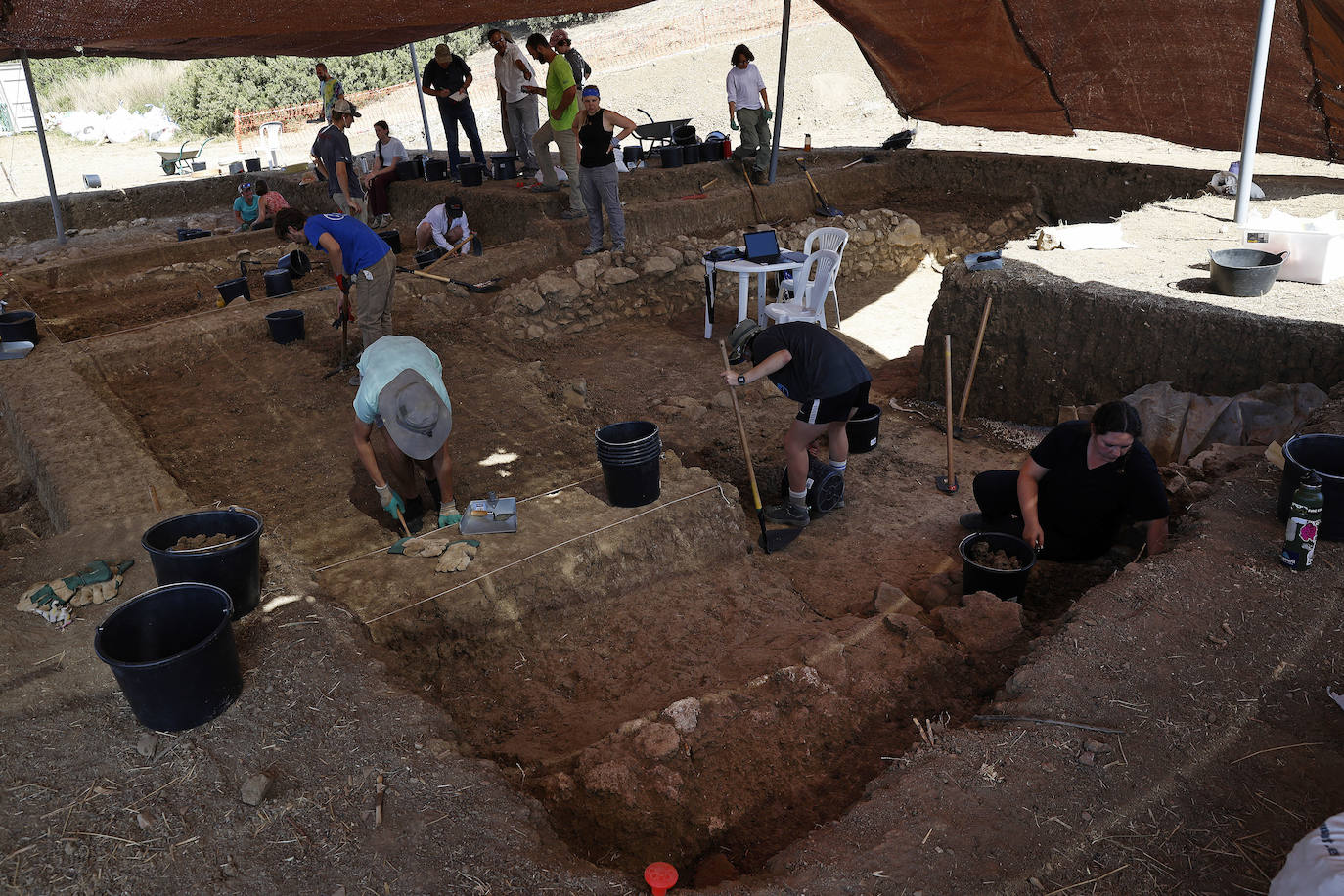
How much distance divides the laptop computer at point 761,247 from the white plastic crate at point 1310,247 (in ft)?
12.3

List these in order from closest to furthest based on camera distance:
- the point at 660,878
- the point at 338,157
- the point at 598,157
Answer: the point at 660,878 < the point at 598,157 < the point at 338,157

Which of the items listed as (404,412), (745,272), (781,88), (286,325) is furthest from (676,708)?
(781,88)

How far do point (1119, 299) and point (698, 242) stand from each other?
5007 mm

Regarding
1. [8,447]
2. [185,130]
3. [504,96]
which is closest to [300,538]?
[8,447]

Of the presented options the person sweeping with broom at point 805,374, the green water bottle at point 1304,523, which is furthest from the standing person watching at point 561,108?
the green water bottle at point 1304,523

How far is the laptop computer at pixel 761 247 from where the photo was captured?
791 cm

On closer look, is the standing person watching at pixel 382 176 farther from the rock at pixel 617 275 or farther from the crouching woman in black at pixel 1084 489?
the crouching woman in black at pixel 1084 489

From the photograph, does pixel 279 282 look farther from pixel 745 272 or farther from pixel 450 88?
pixel 745 272

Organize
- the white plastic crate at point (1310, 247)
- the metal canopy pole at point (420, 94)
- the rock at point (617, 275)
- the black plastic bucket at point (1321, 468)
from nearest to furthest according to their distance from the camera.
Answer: the black plastic bucket at point (1321, 468) → the white plastic crate at point (1310, 247) → the rock at point (617, 275) → the metal canopy pole at point (420, 94)

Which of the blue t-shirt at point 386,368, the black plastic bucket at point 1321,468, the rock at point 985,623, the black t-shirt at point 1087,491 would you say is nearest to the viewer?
the black plastic bucket at point 1321,468

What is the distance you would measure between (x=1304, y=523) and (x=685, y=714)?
256 cm

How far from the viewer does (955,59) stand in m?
9.55

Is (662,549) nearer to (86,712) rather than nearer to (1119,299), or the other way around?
(86,712)

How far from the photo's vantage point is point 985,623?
12.6 feet
